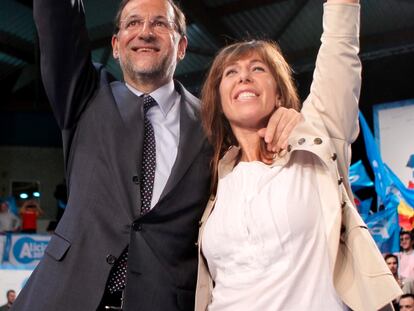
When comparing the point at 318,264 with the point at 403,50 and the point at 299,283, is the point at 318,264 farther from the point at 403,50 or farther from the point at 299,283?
the point at 403,50

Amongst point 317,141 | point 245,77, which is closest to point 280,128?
point 317,141

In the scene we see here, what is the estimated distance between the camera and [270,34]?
7543 millimetres

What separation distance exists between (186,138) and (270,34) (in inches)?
238

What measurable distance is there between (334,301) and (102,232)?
23.5 inches

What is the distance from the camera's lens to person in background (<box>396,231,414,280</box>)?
5.26 metres

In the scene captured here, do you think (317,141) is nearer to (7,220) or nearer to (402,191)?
(402,191)

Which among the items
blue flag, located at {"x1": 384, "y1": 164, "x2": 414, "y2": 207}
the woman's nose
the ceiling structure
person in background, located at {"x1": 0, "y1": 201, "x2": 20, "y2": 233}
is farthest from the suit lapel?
person in background, located at {"x1": 0, "y1": 201, "x2": 20, "y2": 233}

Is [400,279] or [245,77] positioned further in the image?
[400,279]

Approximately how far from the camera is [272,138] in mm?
1551

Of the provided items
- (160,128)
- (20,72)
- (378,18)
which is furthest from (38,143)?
(160,128)

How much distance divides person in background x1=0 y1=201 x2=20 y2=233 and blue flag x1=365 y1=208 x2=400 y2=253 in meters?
4.76

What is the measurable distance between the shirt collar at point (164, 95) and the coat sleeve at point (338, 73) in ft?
1.63

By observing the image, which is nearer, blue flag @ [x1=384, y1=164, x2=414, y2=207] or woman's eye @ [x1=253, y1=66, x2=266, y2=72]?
woman's eye @ [x1=253, y1=66, x2=266, y2=72]

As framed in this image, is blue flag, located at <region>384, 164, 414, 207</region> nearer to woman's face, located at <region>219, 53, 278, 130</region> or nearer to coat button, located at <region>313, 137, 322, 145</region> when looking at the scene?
woman's face, located at <region>219, 53, 278, 130</region>
